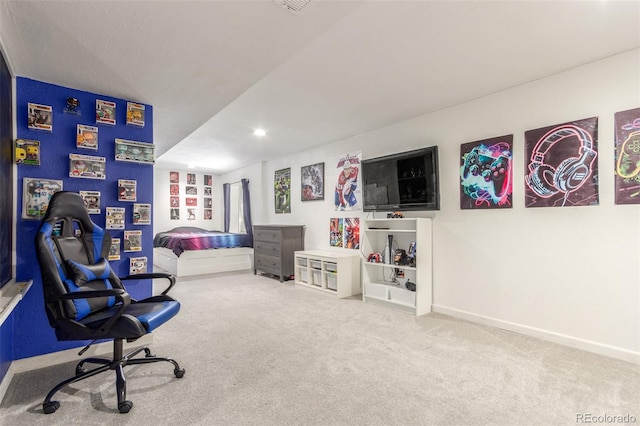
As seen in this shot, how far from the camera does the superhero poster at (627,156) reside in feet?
7.54

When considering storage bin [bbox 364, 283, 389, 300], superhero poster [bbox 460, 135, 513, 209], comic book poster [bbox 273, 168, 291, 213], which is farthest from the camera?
comic book poster [bbox 273, 168, 291, 213]

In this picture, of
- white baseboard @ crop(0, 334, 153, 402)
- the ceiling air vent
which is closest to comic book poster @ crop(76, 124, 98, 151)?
white baseboard @ crop(0, 334, 153, 402)

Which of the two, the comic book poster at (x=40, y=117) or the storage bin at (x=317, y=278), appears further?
the storage bin at (x=317, y=278)

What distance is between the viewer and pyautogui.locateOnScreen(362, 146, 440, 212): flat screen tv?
3535 mm

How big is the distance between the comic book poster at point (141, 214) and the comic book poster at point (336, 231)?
112 inches

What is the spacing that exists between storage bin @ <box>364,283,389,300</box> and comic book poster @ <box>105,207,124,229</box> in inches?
113

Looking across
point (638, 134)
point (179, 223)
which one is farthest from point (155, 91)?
point (179, 223)

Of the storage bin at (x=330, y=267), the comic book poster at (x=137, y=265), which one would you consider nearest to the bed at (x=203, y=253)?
the storage bin at (x=330, y=267)

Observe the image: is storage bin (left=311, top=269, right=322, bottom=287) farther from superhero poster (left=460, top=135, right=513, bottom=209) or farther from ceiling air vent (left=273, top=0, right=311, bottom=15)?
ceiling air vent (left=273, top=0, right=311, bottom=15)

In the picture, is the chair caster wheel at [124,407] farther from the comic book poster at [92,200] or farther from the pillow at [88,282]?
the comic book poster at [92,200]

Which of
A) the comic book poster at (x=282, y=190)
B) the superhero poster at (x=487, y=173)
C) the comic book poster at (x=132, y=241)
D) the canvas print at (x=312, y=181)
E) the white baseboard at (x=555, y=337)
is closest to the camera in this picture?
the white baseboard at (x=555, y=337)

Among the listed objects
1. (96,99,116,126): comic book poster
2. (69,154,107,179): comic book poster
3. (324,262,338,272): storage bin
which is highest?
(96,99,116,126): comic book poster

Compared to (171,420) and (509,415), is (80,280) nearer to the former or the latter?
(171,420)

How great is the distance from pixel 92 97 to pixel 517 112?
12.7 feet
